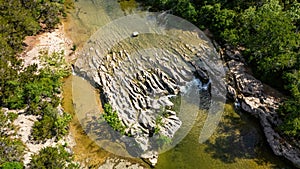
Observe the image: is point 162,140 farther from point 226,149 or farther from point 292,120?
point 292,120

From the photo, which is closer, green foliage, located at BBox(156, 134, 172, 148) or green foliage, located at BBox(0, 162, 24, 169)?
green foliage, located at BBox(0, 162, 24, 169)

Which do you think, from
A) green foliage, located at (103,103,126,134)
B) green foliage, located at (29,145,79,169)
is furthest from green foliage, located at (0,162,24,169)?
green foliage, located at (103,103,126,134)

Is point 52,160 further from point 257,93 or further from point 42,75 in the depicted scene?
point 257,93

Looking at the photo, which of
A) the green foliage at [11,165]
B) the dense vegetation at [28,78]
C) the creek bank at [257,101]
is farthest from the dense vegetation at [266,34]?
the green foliage at [11,165]

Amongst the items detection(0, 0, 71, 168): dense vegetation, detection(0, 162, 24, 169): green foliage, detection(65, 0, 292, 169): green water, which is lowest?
detection(65, 0, 292, 169): green water

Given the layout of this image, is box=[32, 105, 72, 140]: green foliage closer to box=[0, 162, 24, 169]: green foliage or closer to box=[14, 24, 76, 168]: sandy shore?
box=[14, 24, 76, 168]: sandy shore

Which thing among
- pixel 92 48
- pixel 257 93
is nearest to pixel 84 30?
pixel 92 48
